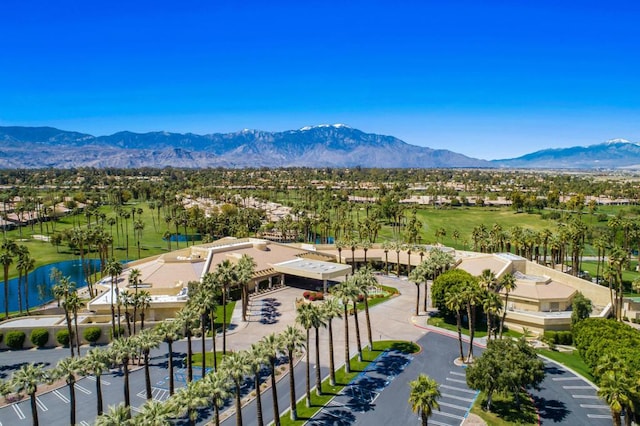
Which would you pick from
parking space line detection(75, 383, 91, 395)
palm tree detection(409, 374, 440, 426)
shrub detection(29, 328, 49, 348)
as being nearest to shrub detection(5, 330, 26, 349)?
shrub detection(29, 328, 49, 348)

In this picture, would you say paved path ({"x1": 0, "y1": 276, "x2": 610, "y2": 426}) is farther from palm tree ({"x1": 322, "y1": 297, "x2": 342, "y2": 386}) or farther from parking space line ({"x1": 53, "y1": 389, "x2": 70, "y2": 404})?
palm tree ({"x1": 322, "y1": 297, "x2": 342, "y2": 386})

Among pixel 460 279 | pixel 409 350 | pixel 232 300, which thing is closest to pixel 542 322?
pixel 460 279

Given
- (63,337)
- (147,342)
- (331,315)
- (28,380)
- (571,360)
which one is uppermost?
(331,315)

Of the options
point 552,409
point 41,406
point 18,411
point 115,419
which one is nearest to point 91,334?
point 41,406

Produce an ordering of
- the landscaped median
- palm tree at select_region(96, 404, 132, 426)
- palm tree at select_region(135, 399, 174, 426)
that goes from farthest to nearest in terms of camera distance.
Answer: the landscaped median → palm tree at select_region(135, 399, 174, 426) → palm tree at select_region(96, 404, 132, 426)

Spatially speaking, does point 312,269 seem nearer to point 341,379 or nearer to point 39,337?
point 341,379

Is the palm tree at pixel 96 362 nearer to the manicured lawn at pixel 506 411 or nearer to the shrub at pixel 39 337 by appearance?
the shrub at pixel 39 337
